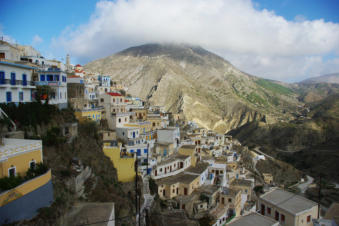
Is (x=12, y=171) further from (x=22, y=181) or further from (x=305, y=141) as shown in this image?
(x=305, y=141)

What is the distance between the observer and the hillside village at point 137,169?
39.8 ft

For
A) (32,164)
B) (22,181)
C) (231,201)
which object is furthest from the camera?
(231,201)

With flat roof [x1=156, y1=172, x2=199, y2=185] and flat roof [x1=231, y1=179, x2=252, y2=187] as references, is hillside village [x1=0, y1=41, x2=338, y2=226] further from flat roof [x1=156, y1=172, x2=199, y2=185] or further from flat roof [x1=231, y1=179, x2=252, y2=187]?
flat roof [x1=231, y1=179, x2=252, y2=187]

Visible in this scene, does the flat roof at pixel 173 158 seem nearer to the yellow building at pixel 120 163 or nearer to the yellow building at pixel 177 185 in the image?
the yellow building at pixel 177 185

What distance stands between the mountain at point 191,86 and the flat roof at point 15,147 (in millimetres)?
72859

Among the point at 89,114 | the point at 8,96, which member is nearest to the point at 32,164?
the point at 8,96

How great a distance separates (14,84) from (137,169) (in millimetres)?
11633

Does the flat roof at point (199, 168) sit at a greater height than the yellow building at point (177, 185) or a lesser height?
greater

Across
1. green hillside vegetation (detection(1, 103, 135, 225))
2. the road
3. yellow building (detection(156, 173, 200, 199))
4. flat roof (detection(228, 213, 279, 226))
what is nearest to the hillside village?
flat roof (detection(228, 213, 279, 226))

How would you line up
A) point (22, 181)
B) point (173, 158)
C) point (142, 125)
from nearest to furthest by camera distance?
point (22, 181)
point (173, 158)
point (142, 125)

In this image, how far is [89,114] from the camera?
2684 cm

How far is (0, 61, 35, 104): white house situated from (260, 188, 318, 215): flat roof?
21412mm

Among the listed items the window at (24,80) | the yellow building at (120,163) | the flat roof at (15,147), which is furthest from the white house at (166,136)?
the flat roof at (15,147)

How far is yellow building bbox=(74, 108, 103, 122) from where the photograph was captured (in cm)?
2455
